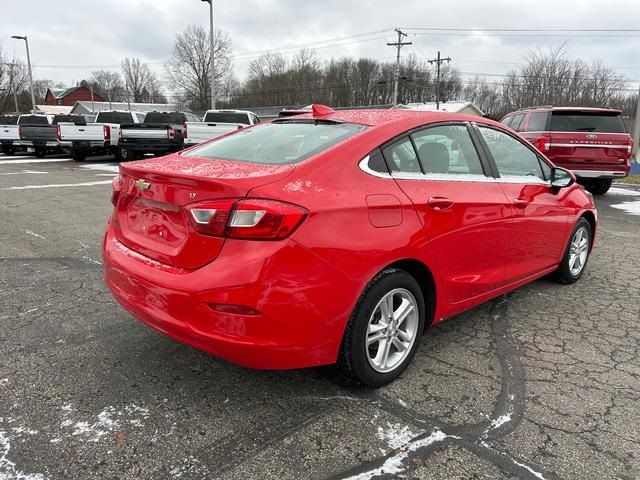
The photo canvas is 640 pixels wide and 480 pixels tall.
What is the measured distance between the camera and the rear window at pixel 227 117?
54.2ft

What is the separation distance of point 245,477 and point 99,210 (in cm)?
697

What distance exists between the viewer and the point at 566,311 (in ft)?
13.4

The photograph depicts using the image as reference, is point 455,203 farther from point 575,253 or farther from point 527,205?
point 575,253

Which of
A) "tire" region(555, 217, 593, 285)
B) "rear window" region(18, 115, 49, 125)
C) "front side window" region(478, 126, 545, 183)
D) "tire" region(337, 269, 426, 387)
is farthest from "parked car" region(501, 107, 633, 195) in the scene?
"rear window" region(18, 115, 49, 125)

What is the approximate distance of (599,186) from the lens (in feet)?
36.7

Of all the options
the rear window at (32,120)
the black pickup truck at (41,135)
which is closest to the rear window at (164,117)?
the black pickup truck at (41,135)

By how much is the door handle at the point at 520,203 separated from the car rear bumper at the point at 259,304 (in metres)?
1.74

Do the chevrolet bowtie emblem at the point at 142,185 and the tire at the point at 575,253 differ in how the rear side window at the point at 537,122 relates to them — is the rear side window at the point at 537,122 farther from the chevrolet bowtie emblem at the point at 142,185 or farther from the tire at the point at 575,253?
the chevrolet bowtie emblem at the point at 142,185

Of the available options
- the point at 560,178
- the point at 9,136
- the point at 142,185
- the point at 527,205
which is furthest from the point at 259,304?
the point at 9,136

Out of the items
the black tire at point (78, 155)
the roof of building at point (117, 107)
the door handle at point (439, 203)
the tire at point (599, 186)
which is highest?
the roof of building at point (117, 107)

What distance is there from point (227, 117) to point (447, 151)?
1442 centimetres

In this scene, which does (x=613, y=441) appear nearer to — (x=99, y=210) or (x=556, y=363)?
(x=556, y=363)

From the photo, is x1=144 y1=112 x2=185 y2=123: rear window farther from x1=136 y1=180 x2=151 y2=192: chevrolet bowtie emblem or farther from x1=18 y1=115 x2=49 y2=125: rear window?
x1=136 y1=180 x2=151 y2=192: chevrolet bowtie emblem

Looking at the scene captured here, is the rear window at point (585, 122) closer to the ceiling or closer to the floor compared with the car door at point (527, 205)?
closer to the ceiling
